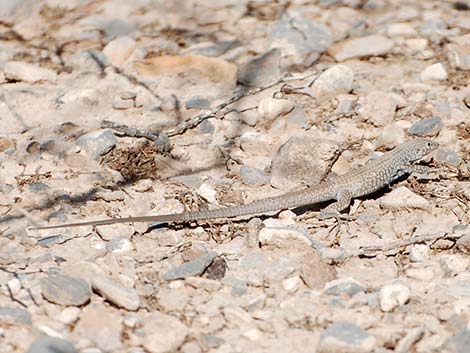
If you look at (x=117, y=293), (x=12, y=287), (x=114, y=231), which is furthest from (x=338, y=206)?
(x=12, y=287)

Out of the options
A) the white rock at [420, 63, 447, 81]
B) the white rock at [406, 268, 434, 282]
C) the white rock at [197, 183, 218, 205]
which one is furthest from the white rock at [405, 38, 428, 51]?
the white rock at [406, 268, 434, 282]

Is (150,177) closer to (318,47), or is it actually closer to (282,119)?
(282,119)

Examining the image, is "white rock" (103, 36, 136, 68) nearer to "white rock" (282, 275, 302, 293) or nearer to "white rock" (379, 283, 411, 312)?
"white rock" (282, 275, 302, 293)

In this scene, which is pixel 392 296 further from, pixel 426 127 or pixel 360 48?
pixel 360 48

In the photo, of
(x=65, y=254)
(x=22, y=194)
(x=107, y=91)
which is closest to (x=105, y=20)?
(x=107, y=91)

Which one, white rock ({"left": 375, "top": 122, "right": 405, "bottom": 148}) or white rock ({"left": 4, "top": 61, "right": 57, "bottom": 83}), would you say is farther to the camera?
white rock ({"left": 4, "top": 61, "right": 57, "bottom": 83})

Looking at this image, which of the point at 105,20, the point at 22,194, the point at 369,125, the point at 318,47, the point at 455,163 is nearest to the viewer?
the point at 22,194

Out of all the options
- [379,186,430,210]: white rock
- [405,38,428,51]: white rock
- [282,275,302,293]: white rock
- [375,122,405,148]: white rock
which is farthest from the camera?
[405,38,428,51]: white rock
